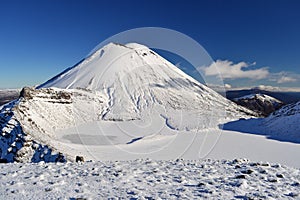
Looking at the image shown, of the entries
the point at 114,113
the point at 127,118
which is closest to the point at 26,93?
the point at 114,113

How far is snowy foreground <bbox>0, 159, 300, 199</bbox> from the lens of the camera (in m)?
7.41

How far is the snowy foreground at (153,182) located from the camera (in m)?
7.41

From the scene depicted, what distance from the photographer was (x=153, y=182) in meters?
8.63

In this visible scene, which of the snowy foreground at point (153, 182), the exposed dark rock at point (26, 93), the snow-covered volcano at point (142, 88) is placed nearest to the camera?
the snowy foreground at point (153, 182)

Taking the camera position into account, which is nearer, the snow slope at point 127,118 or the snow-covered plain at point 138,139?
the snow-covered plain at point 138,139

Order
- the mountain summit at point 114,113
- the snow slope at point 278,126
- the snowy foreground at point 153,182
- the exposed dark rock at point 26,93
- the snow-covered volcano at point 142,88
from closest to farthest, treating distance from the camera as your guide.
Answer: the snowy foreground at point 153,182
the mountain summit at point 114,113
the snow slope at point 278,126
the exposed dark rock at point 26,93
the snow-covered volcano at point 142,88

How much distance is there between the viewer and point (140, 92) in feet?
246

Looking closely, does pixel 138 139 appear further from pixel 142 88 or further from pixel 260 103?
pixel 260 103

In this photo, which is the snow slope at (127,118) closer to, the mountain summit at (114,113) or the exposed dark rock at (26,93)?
the mountain summit at (114,113)

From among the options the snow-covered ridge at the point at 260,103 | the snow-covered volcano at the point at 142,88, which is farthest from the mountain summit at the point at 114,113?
the snow-covered ridge at the point at 260,103

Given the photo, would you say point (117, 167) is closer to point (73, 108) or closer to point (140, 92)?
point (73, 108)

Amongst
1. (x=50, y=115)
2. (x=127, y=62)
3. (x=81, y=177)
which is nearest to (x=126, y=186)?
(x=81, y=177)

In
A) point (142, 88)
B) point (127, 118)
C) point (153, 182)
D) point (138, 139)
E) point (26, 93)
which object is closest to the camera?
point (153, 182)

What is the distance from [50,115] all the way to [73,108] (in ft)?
31.8
